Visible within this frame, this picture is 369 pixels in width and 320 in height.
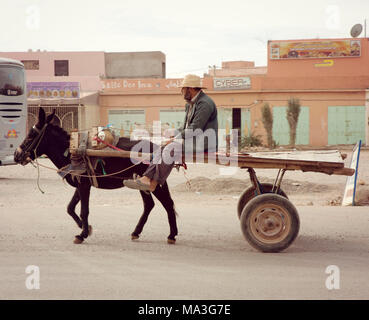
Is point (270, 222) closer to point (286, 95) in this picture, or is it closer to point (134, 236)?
point (134, 236)

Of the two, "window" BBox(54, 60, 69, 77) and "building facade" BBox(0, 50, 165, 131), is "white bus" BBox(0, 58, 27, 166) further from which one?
Answer: "window" BBox(54, 60, 69, 77)

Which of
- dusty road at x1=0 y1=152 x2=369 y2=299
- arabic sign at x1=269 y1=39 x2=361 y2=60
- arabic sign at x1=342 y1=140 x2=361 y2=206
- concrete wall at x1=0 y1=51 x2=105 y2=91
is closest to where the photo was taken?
dusty road at x1=0 y1=152 x2=369 y2=299

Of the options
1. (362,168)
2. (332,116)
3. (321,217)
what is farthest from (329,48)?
(321,217)

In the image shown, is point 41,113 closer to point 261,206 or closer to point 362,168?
point 261,206

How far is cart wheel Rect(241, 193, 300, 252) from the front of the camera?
21.1 ft

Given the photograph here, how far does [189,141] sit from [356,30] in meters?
33.0

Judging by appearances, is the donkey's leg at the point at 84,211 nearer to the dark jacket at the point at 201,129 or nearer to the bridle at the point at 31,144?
the bridle at the point at 31,144

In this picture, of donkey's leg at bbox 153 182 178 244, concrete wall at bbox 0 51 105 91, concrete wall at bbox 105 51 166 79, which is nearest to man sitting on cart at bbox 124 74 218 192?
donkey's leg at bbox 153 182 178 244

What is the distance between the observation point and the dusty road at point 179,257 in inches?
194

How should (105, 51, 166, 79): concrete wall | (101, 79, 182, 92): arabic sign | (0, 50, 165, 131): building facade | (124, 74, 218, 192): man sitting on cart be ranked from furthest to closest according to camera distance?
(105, 51, 166, 79): concrete wall, (0, 50, 165, 131): building facade, (101, 79, 182, 92): arabic sign, (124, 74, 218, 192): man sitting on cart

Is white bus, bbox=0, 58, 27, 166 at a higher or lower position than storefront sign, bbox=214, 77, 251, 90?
lower

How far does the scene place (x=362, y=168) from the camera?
19000 millimetres

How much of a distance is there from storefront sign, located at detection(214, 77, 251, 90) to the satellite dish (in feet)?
26.1

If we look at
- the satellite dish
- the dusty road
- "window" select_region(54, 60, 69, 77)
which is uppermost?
the satellite dish
